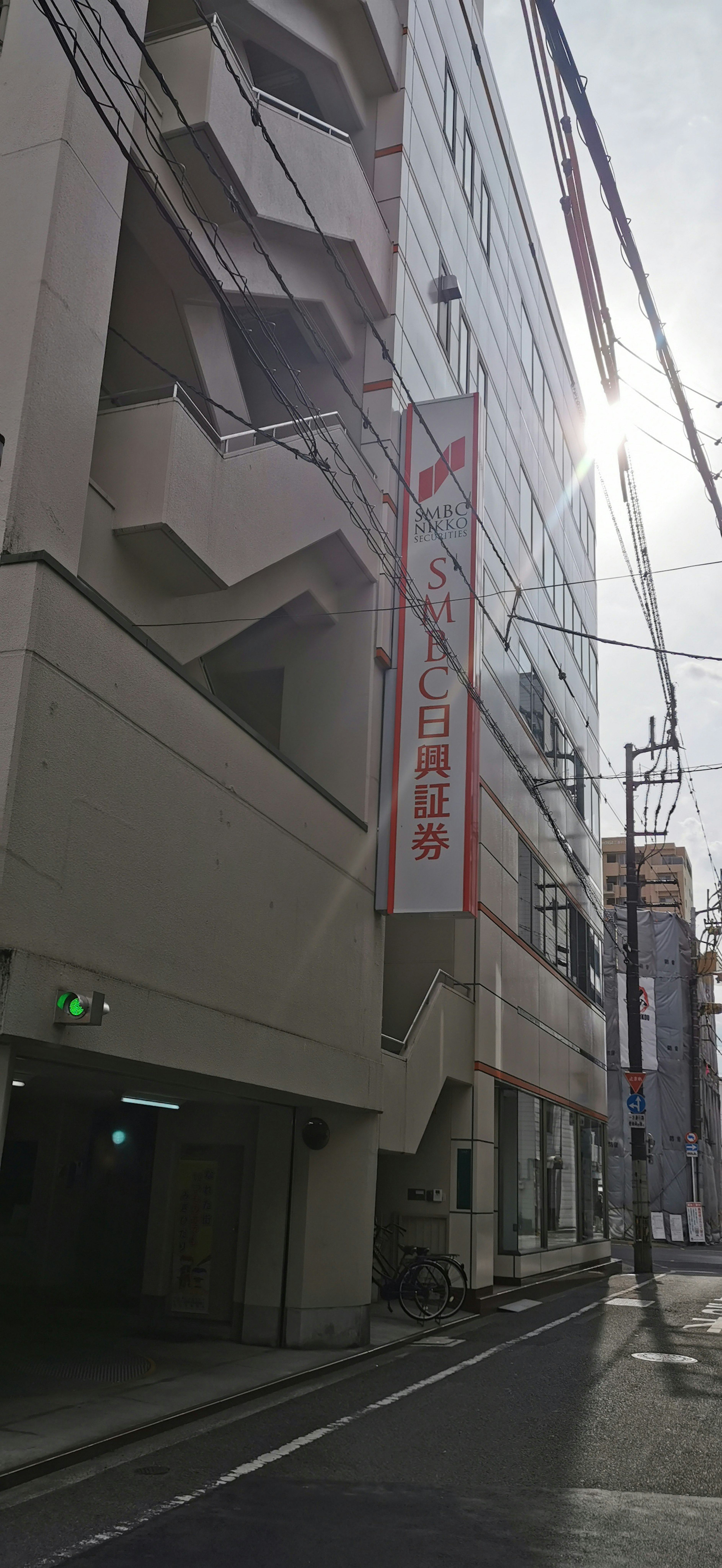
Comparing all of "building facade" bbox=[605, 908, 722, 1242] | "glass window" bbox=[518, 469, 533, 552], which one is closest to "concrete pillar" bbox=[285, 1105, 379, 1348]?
"glass window" bbox=[518, 469, 533, 552]

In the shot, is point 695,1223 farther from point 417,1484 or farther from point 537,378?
point 417,1484

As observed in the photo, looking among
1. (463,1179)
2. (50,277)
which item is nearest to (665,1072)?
(463,1179)

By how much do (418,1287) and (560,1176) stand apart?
422 inches

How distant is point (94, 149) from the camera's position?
9.45 m

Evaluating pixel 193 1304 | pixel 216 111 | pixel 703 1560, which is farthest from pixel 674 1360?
pixel 216 111

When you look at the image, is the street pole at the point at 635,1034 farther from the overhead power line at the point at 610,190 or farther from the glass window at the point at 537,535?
the overhead power line at the point at 610,190

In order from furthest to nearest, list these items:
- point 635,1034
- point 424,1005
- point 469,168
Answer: point 635,1034 → point 469,168 → point 424,1005

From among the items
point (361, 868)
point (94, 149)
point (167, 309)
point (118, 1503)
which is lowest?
point (118, 1503)

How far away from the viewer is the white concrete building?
859 centimetres

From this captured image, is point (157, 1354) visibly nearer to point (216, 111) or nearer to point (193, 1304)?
point (193, 1304)

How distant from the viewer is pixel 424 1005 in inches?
658

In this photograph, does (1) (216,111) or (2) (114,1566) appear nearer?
(2) (114,1566)

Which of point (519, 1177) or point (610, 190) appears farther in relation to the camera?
point (519, 1177)

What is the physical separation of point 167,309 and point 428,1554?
11661mm
